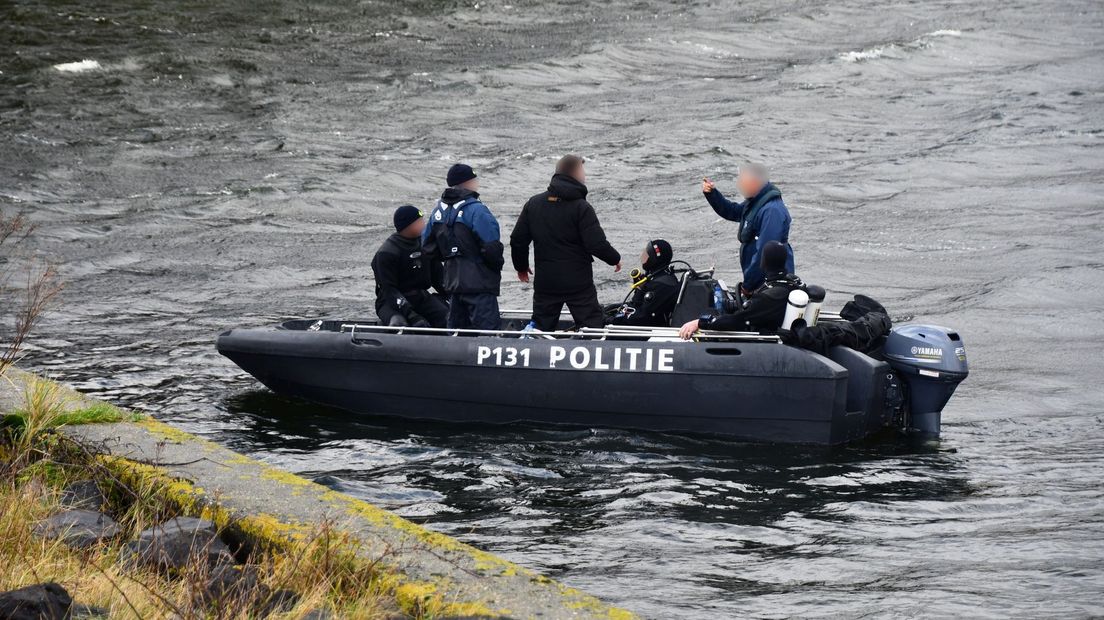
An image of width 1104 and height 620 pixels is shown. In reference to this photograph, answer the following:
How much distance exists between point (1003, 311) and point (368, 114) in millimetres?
14327

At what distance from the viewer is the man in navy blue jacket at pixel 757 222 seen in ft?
29.7

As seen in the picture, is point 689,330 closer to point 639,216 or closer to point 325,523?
point 325,523

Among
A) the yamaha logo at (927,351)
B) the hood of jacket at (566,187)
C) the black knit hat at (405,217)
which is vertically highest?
the hood of jacket at (566,187)

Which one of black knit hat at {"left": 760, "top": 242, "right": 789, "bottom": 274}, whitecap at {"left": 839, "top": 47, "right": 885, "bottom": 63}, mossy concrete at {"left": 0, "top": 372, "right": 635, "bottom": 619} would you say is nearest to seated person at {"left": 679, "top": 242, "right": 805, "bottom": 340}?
black knit hat at {"left": 760, "top": 242, "right": 789, "bottom": 274}

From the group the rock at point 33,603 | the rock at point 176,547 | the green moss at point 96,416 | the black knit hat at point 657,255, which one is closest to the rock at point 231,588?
the rock at point 176,547

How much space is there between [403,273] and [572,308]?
1563mm

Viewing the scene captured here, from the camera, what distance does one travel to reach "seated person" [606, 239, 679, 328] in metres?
9.65

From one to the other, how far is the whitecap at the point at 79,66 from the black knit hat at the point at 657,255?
19851 millimetres

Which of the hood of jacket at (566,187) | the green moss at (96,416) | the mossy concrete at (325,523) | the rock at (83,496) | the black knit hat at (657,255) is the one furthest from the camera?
the black knit hat at (657,255)

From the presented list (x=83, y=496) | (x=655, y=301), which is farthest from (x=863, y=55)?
(x=83, y=496)

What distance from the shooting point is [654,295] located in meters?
9.71

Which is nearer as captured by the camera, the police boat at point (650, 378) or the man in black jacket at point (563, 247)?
the police boat at point (650, 378)

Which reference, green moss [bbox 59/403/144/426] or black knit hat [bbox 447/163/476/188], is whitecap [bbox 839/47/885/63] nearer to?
black knit hat [bbox 447/163/476/188]

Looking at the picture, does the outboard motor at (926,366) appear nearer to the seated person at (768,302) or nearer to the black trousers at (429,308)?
the seated person at (768,302)
